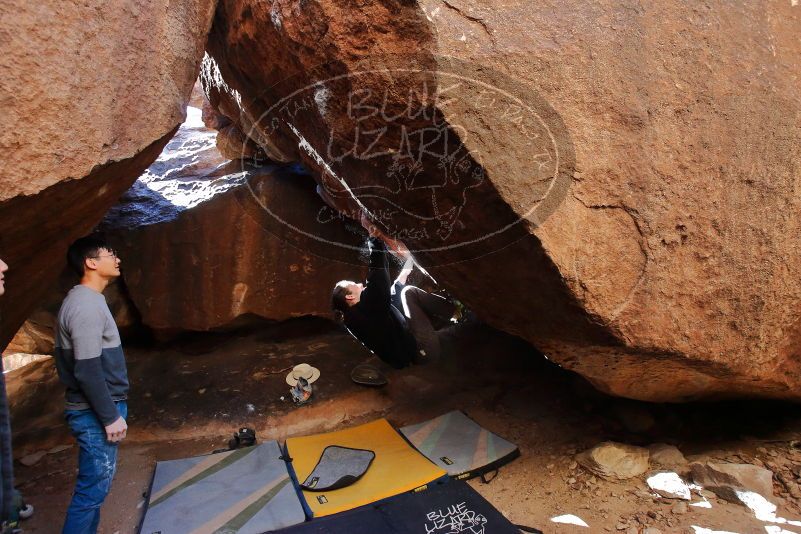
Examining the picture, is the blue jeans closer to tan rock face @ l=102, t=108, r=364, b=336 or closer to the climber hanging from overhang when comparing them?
the climber hanging from overhang

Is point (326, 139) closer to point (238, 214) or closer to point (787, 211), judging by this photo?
point (238, 214)

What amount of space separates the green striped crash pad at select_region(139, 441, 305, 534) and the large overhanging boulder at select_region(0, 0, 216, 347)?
3.48 ft

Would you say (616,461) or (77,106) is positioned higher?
(77,106)

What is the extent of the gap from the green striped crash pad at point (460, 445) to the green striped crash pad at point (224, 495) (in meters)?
0.70

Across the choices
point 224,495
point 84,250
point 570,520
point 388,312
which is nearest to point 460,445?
point 570,520

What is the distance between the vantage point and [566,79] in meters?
1.75

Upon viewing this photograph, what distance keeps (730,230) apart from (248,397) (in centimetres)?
268

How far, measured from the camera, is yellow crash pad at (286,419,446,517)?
2279mm

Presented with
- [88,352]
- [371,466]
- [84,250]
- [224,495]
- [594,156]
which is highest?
[594,156]

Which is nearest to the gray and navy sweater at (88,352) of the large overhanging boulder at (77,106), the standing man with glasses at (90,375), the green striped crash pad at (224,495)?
the standing man with glasses at (90,375)

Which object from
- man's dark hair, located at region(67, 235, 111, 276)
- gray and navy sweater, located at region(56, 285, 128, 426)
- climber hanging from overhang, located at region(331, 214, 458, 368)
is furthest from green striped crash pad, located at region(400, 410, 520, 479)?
man's dark hair, located at region(67, 235, 111, 276)

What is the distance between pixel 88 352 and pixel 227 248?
1.90 m

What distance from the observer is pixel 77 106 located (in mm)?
1498

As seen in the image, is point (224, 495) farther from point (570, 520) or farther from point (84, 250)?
point (570, 520)
